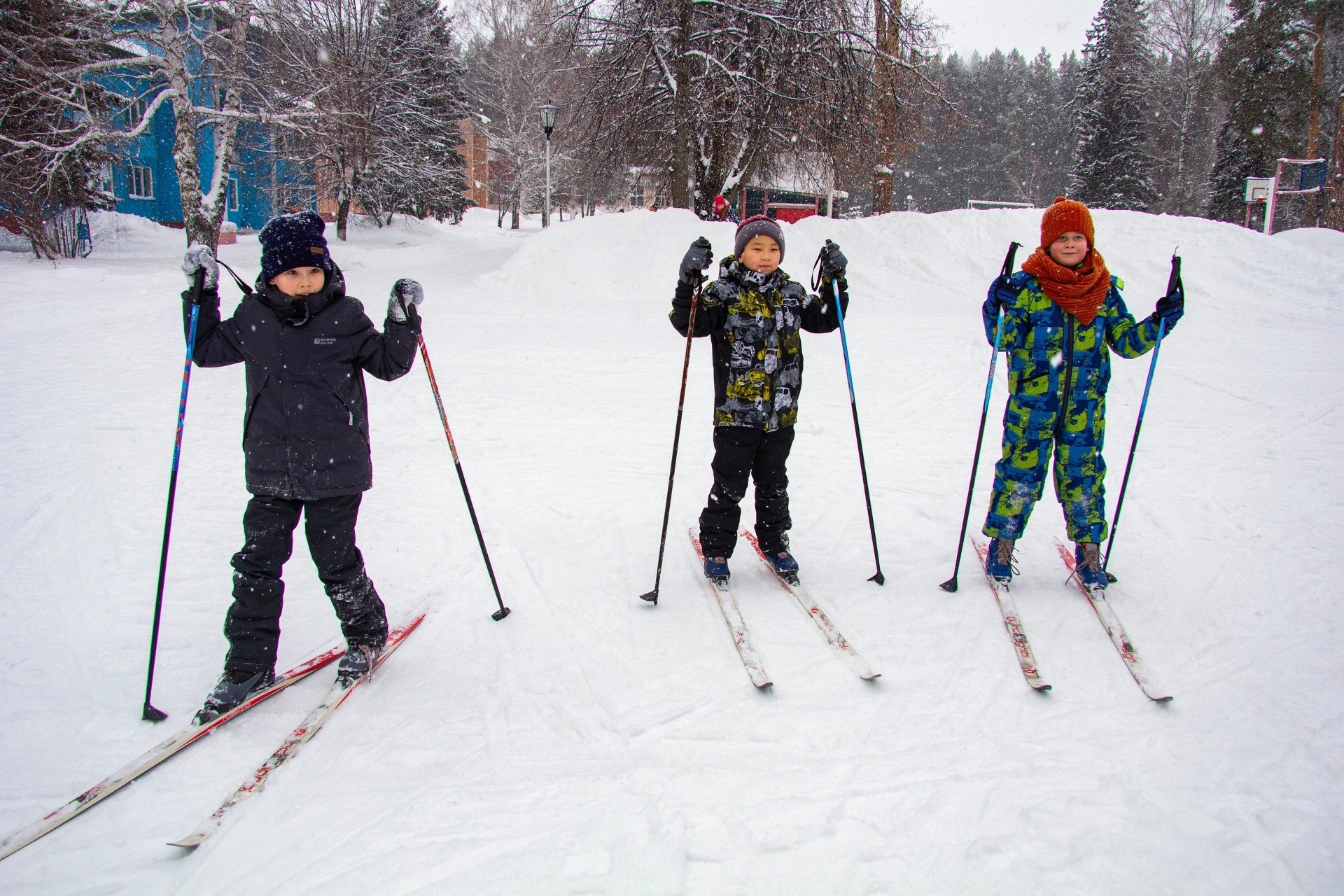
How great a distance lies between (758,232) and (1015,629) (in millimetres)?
2096

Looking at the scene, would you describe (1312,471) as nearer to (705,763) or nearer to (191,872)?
(705,763)

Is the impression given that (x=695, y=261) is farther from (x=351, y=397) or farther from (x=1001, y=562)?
(x=1001, y=562)

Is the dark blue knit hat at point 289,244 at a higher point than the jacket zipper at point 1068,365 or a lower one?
higher

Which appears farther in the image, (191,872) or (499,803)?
(499,803)

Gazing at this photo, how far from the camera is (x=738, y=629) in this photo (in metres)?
3.19

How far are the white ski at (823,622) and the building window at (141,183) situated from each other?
88.3 ft

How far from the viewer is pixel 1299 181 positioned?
63.9ft

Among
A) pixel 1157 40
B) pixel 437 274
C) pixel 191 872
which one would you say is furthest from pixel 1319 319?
pixel 1157 40

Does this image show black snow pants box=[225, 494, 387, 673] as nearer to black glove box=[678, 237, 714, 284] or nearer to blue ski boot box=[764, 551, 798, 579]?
black glove box=[678, 237, 714, 284]

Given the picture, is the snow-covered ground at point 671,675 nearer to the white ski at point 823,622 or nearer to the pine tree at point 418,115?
the white ski at point 823,622

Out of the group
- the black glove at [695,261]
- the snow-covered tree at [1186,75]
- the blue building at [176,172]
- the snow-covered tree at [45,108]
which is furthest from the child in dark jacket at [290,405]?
the snow-covered tree at [1186,75]

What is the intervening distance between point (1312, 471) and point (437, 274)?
1598 centimetres

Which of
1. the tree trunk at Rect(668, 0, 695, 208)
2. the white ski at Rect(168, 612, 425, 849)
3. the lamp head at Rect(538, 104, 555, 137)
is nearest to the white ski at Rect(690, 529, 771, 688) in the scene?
the white ski at Rect(168, 612, 425, 849)

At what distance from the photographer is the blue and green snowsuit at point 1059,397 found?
3330mm
